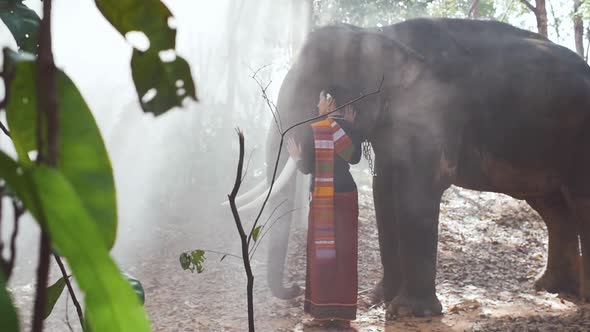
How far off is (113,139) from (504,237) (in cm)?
406

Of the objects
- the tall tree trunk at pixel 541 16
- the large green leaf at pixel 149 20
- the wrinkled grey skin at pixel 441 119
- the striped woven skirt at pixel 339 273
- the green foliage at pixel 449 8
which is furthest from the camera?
the green foliage at pixel 449 8

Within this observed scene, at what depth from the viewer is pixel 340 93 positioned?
13.8 ft

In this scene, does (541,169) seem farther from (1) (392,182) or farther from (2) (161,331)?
(2) (161,331)

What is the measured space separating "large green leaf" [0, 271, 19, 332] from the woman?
12.0 feet

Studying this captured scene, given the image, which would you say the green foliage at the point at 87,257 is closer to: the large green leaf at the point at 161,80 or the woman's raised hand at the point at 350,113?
the large green leaf at the point at 161,80

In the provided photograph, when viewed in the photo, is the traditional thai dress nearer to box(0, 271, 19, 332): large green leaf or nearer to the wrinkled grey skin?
the wrinkled grey skin

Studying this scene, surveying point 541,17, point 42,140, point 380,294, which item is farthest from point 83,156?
point 541,17

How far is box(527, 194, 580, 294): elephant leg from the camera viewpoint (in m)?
4.56

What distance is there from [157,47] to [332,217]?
351cm

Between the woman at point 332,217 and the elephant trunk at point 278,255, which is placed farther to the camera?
the elephant trunk at point 278,255

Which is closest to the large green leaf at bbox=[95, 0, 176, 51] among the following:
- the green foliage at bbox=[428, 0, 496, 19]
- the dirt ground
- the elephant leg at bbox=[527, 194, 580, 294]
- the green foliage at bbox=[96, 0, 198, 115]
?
the green foliage at bbox=[96, 0, 198, 115]

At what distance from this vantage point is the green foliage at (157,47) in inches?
19.1

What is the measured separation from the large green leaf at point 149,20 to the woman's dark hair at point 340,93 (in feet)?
12.1

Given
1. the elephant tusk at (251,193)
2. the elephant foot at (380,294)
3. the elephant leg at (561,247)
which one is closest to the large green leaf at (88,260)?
the elephant tusk at (251,193)
